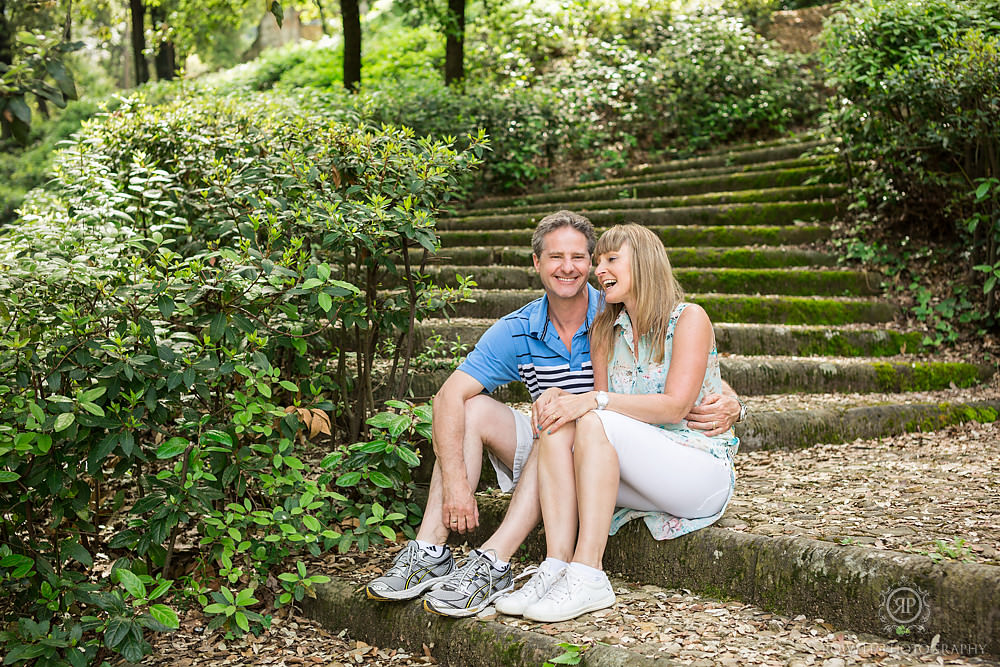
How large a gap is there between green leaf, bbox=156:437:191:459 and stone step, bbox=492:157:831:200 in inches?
228

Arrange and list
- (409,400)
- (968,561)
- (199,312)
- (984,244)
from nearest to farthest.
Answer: (968,561)
(199,312)
(409,400)
(984,244)

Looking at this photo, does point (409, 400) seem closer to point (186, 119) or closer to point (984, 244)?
point (186, 119)

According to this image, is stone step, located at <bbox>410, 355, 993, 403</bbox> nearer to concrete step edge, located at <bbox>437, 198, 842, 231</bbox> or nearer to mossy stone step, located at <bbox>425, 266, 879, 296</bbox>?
mossy stone step, located at <bbox>425, 266, 879, 296</bbox>

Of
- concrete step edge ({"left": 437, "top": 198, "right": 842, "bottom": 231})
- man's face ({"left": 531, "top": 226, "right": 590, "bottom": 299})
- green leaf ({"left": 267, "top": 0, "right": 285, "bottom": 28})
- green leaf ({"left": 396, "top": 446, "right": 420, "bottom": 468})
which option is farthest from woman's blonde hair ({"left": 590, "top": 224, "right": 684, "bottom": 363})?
concrete step edge ({"left": 437, "top": 198, "right": 842, "bottom": 231})

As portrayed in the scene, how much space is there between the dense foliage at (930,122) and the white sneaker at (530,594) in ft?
12.4

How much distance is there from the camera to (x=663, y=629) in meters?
2.35

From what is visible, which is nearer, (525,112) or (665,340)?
(665,340)

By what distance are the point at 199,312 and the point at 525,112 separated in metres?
6.14

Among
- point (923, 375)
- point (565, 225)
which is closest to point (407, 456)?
point (565, 225)

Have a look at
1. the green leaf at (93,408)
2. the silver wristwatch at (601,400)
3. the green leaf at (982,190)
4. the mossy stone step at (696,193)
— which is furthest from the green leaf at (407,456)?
the mossy stone step at (696,193)

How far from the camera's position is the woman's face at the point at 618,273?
2.74 m

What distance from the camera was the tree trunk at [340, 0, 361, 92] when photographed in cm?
894

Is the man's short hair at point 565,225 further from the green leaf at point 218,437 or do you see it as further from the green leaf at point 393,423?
the green leaf at point 218,437

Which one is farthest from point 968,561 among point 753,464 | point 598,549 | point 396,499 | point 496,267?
point 496,267
